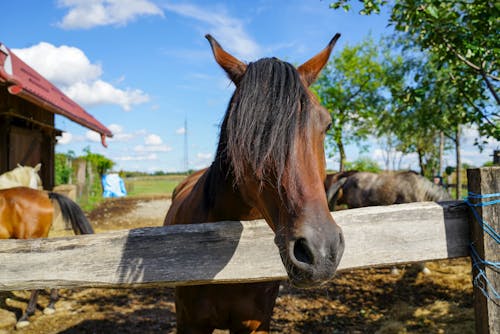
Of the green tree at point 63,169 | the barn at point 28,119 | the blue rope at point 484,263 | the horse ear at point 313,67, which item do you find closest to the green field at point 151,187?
the green tree at point 63,169

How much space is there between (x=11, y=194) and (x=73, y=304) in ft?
6.47

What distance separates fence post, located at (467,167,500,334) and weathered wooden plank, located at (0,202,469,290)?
0.54 feet

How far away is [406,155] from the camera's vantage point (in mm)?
27297

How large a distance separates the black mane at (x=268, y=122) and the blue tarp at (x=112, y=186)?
2419 centimetres

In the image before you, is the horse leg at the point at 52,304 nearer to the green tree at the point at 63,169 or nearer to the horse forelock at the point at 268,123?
the horse forelock at the point at 268,123

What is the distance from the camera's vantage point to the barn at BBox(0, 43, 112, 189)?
670 cm

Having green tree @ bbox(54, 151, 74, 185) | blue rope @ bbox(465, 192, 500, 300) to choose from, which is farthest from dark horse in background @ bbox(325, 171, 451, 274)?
green tree @ bbox(54, 151, 74, 185)

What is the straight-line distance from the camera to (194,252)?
1.59 metres

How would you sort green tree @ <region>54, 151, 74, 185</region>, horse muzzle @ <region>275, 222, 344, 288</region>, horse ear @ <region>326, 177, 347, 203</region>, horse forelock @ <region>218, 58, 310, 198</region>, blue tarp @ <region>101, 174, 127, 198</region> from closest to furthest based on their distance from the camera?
horse muzzle @ <region>275, 222, 344, 288</region>, horse forelock @ <region>218, 58, 310, 198</region>, horse ear @ <region>326, 177, 347, 203</region>, green tree @ <region>54, 151, 74, 185</region>, blue tarp @ <region>101, 174, 127, 198</region>

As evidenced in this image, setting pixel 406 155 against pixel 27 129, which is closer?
pixel 27 129

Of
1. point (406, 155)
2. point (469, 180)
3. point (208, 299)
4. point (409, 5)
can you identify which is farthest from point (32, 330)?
point (406, 155)

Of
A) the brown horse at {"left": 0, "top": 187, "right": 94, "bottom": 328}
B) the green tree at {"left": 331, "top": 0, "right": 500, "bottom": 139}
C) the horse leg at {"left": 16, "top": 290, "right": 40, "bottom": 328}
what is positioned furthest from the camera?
the brown horse at {"left": 0, "top": 187, "right": 94, "bottom": 328}

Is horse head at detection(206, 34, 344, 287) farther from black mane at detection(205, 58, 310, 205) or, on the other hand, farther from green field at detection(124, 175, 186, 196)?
green field at detection(124, 175, 186, 196)

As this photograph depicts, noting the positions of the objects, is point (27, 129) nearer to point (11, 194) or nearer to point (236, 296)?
point (11, 194)
